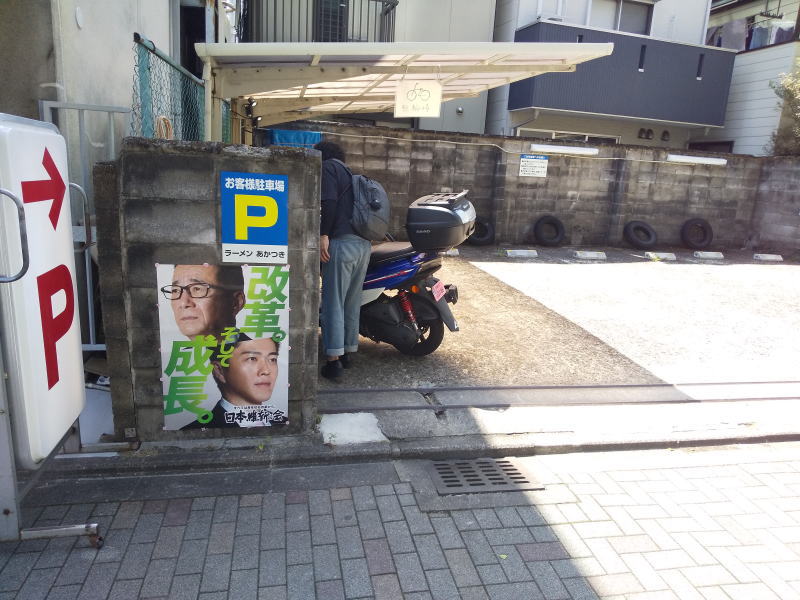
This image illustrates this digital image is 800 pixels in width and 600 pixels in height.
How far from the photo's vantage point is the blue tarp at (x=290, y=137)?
9578 millimetres

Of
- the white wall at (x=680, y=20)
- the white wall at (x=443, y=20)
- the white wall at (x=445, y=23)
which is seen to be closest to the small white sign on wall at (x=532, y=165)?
the white wall at (x=445, y=23)

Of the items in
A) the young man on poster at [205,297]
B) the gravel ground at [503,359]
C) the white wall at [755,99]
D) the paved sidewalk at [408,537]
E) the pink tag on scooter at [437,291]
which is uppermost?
Result: the white wall at [755,99]

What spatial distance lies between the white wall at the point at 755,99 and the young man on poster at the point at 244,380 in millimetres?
15445

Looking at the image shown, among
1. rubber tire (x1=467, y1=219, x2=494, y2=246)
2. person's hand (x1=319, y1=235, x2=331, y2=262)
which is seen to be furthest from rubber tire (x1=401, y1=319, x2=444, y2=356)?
rubber tire (x1=467, y1=219, x2=494, y2=246)

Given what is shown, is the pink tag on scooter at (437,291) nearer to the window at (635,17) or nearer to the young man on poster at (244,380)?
the young man on poster at (244,380)

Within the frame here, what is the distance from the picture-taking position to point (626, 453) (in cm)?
368

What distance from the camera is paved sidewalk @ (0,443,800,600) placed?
7.77ft

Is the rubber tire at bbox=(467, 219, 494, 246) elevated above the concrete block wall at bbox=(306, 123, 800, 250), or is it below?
below

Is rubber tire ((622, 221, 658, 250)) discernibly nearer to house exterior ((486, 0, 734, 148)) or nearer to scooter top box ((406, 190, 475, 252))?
house exterior ((486, 0, 734, 148))

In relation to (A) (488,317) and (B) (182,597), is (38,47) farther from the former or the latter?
(A) (488,317)

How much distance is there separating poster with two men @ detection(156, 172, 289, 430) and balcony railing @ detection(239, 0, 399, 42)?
10.0 metres

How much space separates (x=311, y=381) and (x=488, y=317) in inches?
134

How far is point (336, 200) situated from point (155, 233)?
53.3 inches

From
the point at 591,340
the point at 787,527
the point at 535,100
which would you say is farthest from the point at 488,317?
Result: the point at 535,100
